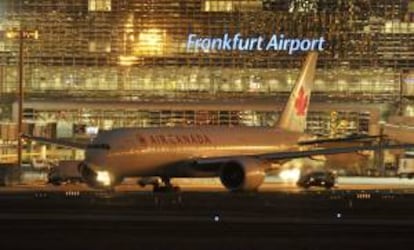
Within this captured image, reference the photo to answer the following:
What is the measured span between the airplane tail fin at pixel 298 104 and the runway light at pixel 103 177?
16.4 meters

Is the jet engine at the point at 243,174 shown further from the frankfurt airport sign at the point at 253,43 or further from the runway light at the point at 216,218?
the frankfurt airport sign at the point at 253,43

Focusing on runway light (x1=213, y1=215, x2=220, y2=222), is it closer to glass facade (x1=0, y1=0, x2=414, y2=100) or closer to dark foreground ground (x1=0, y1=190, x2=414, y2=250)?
dark foreground ground (x1=0, y1=190, x2=414, y2=250)

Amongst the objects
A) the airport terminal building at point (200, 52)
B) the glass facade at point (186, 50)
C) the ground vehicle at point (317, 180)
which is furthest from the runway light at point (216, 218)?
the glass facade at point (186, 50)

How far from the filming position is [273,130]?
68750 mm

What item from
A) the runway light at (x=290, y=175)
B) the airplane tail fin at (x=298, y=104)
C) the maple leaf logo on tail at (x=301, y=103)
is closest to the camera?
the runway light at (x=290, y=175)

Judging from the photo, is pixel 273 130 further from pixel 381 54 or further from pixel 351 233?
pixel 381 54

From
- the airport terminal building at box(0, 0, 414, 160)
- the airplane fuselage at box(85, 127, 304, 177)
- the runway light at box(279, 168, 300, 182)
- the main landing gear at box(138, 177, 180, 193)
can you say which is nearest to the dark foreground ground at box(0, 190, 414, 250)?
the airplane fuselage at box(85, 127, 304, 177)

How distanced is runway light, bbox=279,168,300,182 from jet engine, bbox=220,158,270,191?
979 centimetres

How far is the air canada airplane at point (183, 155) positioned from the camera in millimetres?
57469

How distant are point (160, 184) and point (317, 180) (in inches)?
445

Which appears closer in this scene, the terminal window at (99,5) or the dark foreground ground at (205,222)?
the dark foreground ground at (205,222)

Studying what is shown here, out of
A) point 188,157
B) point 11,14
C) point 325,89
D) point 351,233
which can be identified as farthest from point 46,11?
point 351,233

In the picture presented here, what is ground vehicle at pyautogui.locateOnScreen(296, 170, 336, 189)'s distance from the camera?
6731 cm

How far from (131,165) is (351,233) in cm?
2615
